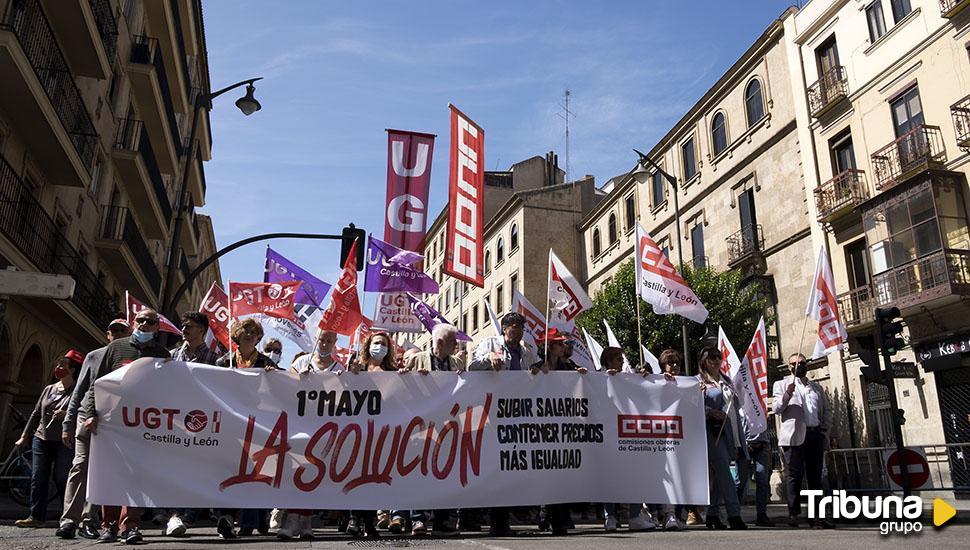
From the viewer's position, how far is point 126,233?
2261 cm

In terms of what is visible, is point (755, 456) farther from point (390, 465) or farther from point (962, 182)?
point (962, 182)

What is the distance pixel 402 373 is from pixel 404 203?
5676 mm

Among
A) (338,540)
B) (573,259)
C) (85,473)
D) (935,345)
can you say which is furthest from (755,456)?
(573,259)

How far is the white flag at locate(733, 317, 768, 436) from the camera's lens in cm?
912

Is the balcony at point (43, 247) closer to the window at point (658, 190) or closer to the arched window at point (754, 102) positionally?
the arched window at point (754, 102)

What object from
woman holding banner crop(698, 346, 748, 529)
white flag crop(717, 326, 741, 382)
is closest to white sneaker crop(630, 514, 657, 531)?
woman holding banner crop(698, 346, 748, 529)

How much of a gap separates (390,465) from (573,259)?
35.6 meters

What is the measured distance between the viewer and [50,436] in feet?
24.4

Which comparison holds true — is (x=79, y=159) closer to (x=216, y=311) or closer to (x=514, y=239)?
(x=216, y=311)

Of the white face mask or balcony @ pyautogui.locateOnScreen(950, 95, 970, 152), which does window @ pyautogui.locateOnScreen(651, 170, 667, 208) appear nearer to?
balcony @ pyautogui.locateOnScreen(950, 95, 970, 152)

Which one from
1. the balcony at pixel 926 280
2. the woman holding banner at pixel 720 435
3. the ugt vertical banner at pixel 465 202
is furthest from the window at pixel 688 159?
the woman holding banner at pixel 720 435

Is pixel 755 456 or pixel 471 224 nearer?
pixel 755 456

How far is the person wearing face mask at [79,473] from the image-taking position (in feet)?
18.3

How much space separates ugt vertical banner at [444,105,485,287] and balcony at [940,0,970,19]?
1345 centimetres
